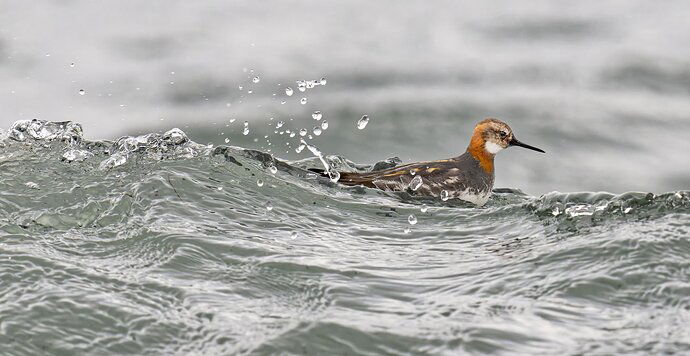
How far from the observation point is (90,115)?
13.0 m

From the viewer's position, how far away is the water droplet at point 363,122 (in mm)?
12234

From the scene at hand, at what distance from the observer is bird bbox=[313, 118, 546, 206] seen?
953 cm

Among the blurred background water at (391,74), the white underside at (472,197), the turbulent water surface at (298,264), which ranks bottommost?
the turbulent water surface at (298,264)

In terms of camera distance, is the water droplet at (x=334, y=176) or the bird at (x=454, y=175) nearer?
the water droplet at (x=334, y=176)

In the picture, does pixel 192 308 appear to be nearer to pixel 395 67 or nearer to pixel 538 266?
pixel 538 266

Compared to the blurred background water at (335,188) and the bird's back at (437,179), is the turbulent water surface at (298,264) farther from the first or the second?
the bird's back at (437,179)

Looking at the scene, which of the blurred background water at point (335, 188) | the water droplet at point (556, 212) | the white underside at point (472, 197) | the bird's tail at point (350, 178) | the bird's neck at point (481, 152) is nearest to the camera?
the blurred background water at point (335, 188)

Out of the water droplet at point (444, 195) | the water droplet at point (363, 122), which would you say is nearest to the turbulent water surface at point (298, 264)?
the water droplet at point (444, 195)

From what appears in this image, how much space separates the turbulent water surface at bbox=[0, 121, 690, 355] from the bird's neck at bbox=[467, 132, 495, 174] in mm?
1678

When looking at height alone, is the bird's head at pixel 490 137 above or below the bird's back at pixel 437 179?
above

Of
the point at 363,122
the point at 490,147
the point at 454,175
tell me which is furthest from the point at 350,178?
the point at 363,122

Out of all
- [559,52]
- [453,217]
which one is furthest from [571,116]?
[453,217]

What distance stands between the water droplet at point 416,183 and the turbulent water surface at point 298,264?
0.55m

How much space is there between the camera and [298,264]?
6633 mm
